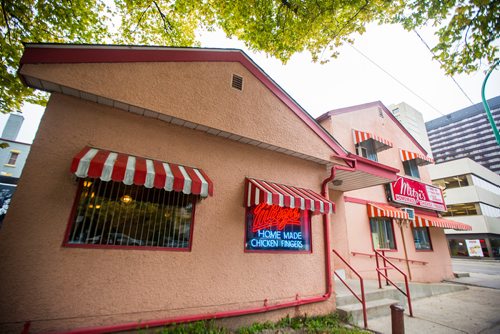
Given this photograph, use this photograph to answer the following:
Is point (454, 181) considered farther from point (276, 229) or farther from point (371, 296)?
point (276, 229)

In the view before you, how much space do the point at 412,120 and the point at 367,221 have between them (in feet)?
67.4

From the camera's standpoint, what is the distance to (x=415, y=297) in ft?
27.2

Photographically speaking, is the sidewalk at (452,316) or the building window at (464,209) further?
the building window at (464,209)

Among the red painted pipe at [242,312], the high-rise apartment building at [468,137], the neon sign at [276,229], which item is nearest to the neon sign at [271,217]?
the neon sign at [276,229]

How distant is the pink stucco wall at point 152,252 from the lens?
10.3ft

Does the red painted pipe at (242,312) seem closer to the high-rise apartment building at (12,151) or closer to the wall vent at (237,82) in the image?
the wall vent at (237,82)

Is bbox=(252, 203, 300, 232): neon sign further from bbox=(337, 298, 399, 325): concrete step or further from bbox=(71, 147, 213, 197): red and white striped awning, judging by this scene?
bbox=(337, 298, 399, 325): concrete step

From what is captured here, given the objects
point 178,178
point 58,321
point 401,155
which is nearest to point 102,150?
point 178,178

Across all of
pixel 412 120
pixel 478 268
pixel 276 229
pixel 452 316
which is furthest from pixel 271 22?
pixel 478 268

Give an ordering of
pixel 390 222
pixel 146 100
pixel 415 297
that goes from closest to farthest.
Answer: pixel 146 100
pixel 415 297
pixel 390 222

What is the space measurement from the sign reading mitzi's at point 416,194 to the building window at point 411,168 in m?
0.68

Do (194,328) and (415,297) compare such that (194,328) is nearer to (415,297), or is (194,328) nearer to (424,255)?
(415,297)

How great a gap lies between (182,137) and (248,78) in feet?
7.94

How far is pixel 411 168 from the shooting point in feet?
42.9
